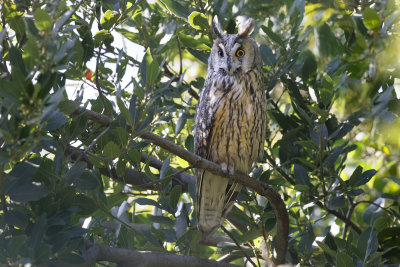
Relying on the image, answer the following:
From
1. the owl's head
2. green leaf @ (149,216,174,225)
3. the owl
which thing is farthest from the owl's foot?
the owl's head

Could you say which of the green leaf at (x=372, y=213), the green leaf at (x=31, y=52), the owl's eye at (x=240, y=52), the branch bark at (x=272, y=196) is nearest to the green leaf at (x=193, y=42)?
the owl's eye at (x=240, y=52)

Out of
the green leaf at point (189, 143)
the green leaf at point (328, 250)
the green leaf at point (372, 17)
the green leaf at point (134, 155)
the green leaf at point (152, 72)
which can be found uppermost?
the green leaf at point (372, 17)

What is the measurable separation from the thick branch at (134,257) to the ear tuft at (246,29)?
146cm

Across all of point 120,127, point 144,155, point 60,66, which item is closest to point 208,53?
point 144,155

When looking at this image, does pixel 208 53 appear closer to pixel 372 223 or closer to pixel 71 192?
pixel 372 223

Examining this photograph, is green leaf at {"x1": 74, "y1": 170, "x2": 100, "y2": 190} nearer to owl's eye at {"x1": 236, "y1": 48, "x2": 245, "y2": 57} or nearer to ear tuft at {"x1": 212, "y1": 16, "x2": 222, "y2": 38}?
ear tuft at {"x1": 212, "y1": 16, "x2": 222, "y2": 38}

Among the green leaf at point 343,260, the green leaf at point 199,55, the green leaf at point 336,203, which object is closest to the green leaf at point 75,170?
the green leaf at point 343,260

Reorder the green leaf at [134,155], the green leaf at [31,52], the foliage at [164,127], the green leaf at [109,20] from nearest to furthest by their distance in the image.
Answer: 1. the green leaf at [31,52]
2. the foliage at [164,127]
3. the green leaf at [109,20]
4. the green leaf at [134,155]

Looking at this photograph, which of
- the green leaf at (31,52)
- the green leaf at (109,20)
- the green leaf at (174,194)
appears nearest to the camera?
the green leaf at (31,52)

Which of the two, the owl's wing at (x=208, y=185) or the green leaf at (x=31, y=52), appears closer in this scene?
the green leaf at (x=31, y=52)

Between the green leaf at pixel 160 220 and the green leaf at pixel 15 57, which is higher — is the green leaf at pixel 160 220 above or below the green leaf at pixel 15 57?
below

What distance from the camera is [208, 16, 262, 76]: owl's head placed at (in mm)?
3426

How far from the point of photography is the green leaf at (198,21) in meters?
3.06

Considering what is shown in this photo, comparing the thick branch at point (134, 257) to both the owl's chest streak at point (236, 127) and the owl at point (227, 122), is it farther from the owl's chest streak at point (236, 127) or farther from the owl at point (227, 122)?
the owl's chest streak at point (236, 127)
